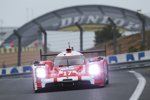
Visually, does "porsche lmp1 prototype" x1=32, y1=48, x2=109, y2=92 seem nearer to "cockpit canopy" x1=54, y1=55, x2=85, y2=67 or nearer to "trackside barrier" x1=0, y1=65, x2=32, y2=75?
"cockpit canopy" x1=54, y1=55, x2=85, y2=67

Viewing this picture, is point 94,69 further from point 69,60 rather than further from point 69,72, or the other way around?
point 69,60

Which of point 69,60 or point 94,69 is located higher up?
point 69,60

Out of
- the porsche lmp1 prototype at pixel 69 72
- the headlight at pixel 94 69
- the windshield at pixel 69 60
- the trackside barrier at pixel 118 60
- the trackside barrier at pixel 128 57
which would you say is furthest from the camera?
the trackside barrier at pixel 128 57

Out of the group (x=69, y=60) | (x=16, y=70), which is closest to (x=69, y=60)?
(x=69, y=60)

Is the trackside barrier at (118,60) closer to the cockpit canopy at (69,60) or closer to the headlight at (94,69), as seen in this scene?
the cockpit canopy at (69,60)

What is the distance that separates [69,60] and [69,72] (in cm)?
99

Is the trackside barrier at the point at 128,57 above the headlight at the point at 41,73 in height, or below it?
above

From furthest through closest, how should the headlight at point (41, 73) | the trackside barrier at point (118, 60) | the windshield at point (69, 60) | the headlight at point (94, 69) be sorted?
1. the trackside barrier at point (118, 60)
2. the windshield at point (69, 60)
3. the headlight at point (41, 73)
4. the headlight at point (94, 69)

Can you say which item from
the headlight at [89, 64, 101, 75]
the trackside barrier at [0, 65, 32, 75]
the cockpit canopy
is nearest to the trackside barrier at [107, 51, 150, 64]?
the trackside barrier at [0, 65, 32, 75]

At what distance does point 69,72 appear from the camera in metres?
16.7

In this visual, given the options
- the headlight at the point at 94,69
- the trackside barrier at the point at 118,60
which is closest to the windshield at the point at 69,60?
the headlight at the point at 94,69

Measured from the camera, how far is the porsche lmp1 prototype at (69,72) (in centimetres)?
1658

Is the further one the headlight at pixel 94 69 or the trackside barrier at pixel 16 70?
the trackside barrier at pixel 16 70

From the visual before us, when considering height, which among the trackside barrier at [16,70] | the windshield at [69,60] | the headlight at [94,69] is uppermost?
the windshield at [69,60]
